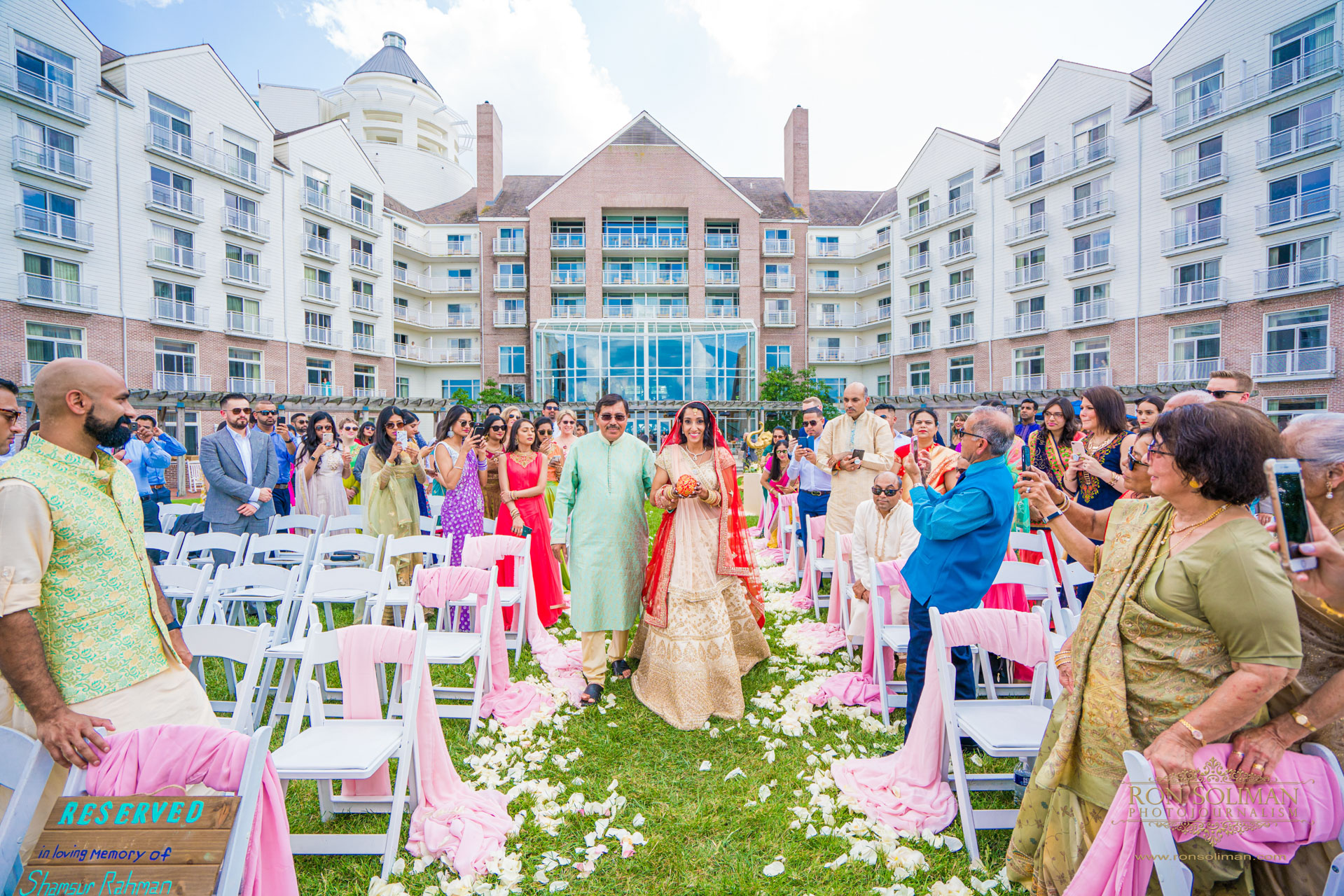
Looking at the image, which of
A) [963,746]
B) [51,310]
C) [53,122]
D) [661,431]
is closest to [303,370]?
[51,310]

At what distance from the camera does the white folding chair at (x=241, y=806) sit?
5.80 ft

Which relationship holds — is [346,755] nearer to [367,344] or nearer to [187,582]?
[187,582]

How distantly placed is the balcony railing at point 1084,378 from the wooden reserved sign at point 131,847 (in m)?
30.1

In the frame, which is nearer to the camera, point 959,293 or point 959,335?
point 959,293

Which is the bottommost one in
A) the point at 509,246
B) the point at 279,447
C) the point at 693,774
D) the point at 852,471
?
the point at 693,774

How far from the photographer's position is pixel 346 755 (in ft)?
8.80

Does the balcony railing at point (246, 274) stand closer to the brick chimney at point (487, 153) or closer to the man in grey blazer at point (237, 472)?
the brick chimney at point (487, 153)

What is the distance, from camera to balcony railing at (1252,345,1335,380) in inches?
767

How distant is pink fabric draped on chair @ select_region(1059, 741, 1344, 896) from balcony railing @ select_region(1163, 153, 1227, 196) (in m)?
28.0

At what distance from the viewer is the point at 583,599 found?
454 centimetres

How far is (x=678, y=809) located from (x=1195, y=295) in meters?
28.1

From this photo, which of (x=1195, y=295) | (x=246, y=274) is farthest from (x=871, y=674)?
(x=246, y=274)

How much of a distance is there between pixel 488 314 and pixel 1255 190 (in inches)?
1351

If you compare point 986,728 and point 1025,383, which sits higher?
point 1025,383
